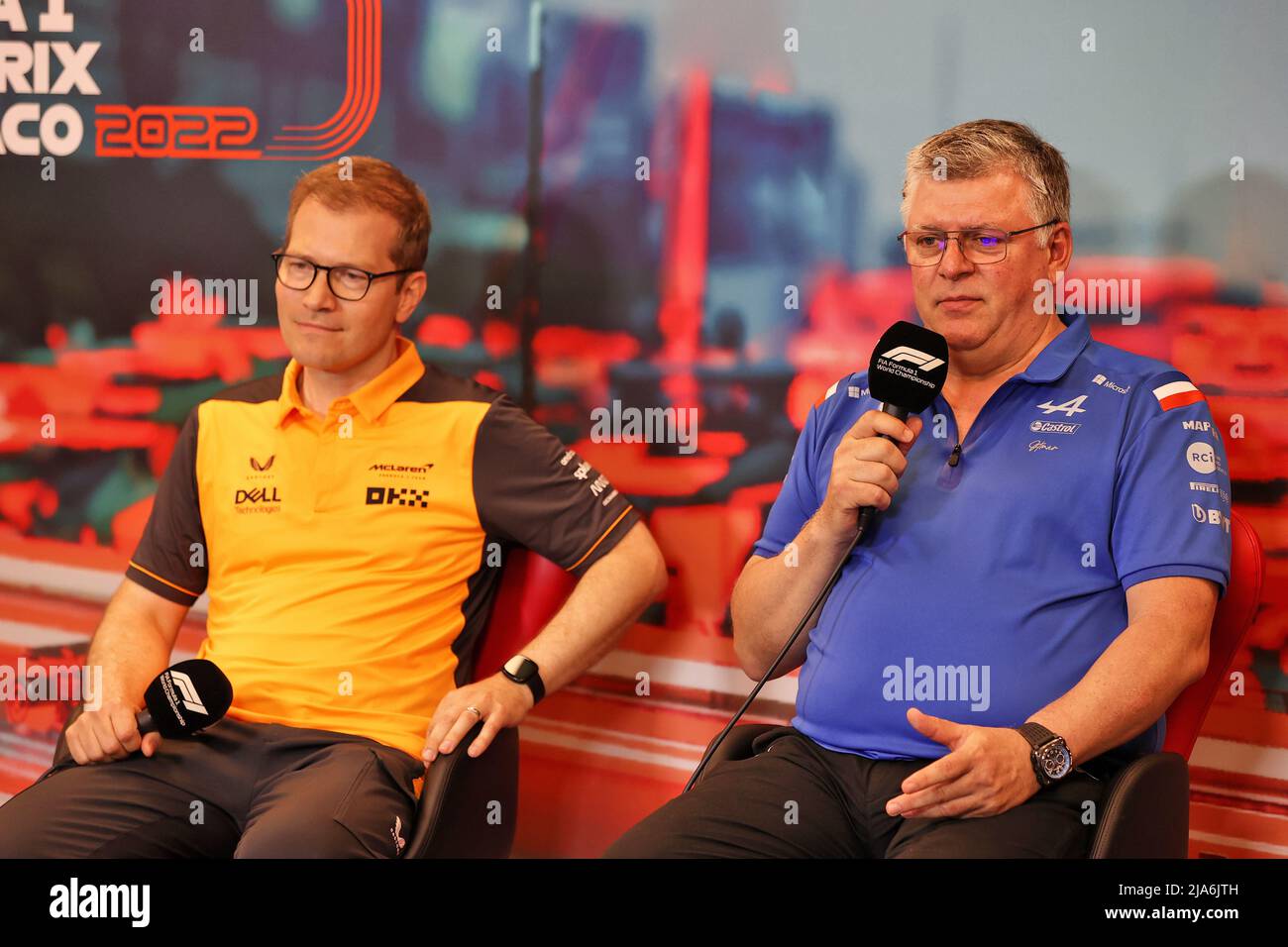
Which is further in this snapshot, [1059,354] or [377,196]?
[377,196]

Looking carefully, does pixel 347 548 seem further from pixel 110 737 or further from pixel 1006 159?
pixel 1006 159

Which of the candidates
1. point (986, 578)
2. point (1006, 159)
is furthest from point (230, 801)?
point (1006, 159)

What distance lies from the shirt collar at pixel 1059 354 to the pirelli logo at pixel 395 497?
1.20 m

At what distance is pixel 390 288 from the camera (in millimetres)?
2561

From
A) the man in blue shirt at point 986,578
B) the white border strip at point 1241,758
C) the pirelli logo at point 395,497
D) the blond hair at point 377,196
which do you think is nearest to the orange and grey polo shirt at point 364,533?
the pirelli logo at point 395,497

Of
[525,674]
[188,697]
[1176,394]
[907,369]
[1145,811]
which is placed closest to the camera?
[1145,811]

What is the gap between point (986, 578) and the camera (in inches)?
82.7

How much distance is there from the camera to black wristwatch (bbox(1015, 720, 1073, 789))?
1.90 m

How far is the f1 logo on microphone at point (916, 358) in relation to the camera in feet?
6.63

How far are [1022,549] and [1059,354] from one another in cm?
40
